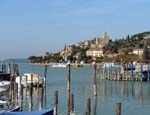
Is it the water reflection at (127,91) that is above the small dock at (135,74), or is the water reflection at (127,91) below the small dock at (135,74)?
below

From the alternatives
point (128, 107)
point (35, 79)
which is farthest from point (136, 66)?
point (128, 107)

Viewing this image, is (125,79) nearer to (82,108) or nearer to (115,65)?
(82,108)

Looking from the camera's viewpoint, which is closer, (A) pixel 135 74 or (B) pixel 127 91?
(B) pixel 127 91

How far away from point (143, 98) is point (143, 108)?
9885 millimetres

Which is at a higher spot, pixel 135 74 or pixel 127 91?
pixel 135 74

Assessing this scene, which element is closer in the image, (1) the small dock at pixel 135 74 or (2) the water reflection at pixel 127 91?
(2) the water reflection at pixel 127 91

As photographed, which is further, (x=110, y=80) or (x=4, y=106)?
(x=110, y=80)

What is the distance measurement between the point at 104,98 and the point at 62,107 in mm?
11059

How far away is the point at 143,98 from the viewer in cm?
5162

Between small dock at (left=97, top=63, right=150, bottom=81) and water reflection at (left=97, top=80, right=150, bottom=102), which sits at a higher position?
small dock at (left=97, top=63, right=150, bottom=81)

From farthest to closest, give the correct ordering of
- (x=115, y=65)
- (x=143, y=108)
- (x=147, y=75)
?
(x=115, y=65), (x=147, y=75), (x=143, y=108)

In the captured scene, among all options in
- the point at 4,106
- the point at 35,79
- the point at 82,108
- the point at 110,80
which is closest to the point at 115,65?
the point at 110,80

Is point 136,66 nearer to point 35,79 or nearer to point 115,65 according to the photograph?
point 35,79

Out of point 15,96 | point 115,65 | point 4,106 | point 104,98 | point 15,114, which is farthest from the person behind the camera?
point 115,65
